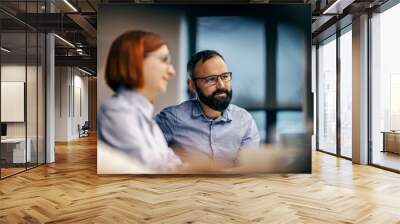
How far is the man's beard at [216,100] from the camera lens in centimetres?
504

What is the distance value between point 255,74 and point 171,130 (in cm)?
149

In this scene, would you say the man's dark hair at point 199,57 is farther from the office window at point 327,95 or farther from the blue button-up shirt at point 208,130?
the office window at point 327,95

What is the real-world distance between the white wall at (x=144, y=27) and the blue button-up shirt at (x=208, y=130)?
0.83ft

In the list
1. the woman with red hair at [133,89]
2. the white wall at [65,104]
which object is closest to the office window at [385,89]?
the woman with red hair at [133,89]

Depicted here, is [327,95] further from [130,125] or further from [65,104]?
[65,104]

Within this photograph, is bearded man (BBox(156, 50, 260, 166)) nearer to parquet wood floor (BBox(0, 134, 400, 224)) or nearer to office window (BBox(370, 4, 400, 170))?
parquet wood floor (BBox(0, 134, 400, 224))

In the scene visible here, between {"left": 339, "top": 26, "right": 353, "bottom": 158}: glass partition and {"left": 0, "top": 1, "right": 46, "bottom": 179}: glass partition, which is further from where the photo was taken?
{"left": 339, "top": 26, "right": 353, "bottom": 158}: glass partition

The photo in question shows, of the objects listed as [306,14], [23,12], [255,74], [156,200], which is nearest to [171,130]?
[156,200]

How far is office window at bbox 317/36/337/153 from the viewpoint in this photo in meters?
9.17

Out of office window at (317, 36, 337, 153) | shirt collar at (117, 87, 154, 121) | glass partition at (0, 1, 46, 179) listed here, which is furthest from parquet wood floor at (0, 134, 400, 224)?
office window at (317, 36, 337, 153)

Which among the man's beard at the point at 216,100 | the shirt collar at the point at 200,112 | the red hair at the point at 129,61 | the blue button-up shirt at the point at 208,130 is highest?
the red hair at the point at 129,61

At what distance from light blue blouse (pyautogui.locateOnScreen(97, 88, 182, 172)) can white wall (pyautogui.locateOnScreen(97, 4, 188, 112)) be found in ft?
4.17

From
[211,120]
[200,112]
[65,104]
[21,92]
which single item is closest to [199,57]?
[200,112]

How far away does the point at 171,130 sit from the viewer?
17.2 feet
